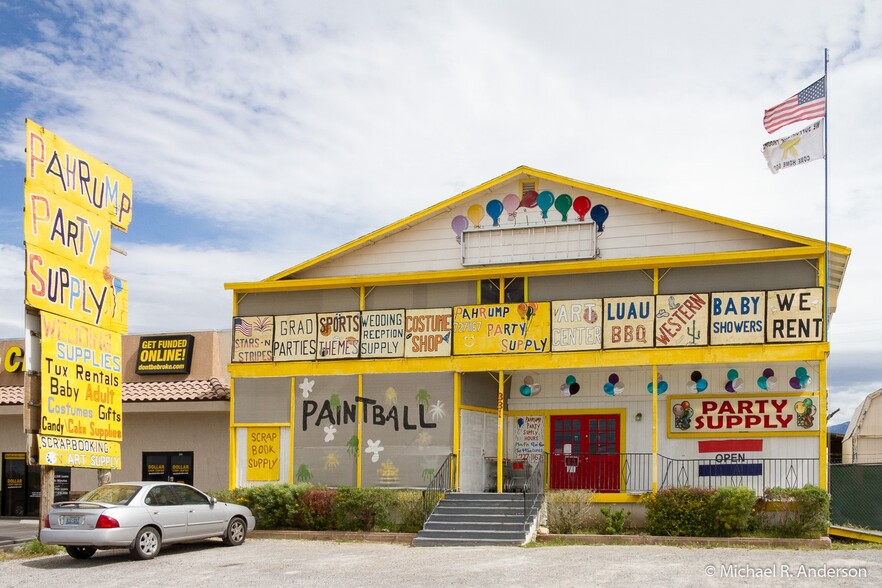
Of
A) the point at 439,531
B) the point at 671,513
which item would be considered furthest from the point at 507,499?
the point at 671,513

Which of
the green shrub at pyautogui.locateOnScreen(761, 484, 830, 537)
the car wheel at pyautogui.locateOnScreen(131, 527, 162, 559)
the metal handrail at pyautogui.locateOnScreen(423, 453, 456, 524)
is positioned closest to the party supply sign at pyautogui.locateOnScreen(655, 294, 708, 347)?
the green shrub at pyautogui.locateOnScreen(761, 484, 830, 537)

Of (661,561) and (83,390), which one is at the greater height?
(83,390)

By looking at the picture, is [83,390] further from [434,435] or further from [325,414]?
[434,435]

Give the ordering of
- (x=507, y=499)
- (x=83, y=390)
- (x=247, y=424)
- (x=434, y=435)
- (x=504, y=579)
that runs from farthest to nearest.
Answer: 1. (x=247, y=424)
2. (x=434, y=435)
3. (x=507, y=499)
4. (x=83, y=390)
5. (x=504, y=579)

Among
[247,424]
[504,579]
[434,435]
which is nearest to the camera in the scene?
[504,579]

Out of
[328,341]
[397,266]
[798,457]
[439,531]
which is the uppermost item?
[397,266]

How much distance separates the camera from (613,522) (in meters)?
21.7

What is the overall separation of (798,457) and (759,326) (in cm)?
314

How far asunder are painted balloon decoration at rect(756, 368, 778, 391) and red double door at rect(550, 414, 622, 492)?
3.46 meters

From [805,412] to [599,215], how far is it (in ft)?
20.7

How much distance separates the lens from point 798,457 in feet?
73.6

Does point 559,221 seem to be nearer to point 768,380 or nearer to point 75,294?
point 768,380

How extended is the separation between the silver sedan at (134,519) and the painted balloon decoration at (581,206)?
1037 centimetres

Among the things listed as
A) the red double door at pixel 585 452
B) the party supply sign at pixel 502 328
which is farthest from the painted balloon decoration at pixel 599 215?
the red double door at pixel 585 452
